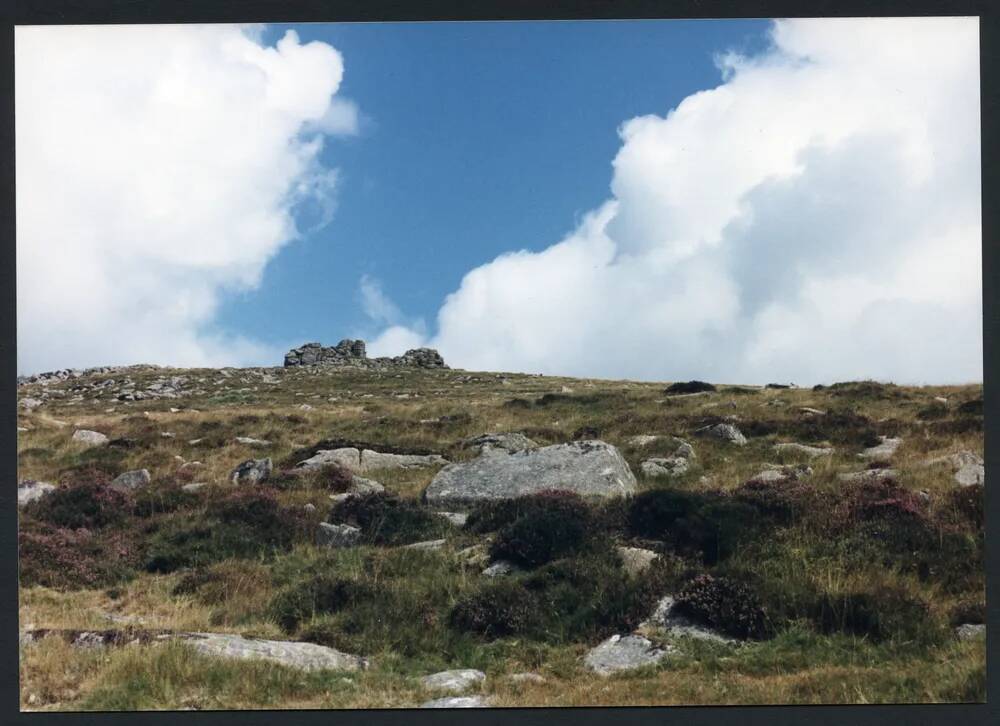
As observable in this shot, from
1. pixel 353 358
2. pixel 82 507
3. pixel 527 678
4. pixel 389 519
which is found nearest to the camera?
pixel 527 678

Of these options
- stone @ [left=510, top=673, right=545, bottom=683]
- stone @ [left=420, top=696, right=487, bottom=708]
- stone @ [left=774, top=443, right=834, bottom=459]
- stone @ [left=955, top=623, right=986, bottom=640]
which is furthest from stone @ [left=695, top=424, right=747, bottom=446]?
stone @ [left=420, top=696, right=487, bottom=708]

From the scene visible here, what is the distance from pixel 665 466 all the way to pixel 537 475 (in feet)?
8.98

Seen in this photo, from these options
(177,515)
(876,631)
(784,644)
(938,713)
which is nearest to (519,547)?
(784,644)

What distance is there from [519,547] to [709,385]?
16.6m

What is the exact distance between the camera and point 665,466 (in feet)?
48.6

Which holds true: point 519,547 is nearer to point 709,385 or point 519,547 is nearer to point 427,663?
point 427,663

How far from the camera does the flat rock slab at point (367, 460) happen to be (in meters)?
16.4

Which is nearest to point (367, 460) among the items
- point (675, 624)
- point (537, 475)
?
point (537, 475)

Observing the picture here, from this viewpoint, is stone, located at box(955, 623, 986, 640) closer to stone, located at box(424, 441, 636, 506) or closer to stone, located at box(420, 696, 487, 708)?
stone, located at box(424, 441, 636, 506)

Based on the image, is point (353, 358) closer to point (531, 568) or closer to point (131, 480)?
point (131, 480)

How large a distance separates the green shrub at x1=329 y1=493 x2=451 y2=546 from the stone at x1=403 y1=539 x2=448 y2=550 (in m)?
0.21

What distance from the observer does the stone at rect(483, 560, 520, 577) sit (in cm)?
1095

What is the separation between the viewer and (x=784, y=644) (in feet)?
29.5

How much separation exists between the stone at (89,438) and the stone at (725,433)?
14.9m
